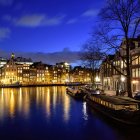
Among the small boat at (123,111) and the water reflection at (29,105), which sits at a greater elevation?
the small boat at (123,111)

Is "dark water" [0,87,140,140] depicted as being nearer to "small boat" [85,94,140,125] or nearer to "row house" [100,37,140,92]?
"small boat" [85,94,140,125]

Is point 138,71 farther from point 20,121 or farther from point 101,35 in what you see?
point 20,121

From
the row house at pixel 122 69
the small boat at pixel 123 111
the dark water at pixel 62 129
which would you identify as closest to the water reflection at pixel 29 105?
the dark water at pixel 62 129

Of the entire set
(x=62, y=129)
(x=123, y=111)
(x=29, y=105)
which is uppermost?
(x=123, y=111)

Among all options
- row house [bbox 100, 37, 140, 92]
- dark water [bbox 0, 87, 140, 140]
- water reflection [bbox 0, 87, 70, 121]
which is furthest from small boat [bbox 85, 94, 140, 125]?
row house [bbox 100, 37, 140, 92]

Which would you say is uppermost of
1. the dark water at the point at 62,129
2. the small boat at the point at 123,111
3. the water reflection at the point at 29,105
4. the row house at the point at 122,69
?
the row house at the point at 122,69

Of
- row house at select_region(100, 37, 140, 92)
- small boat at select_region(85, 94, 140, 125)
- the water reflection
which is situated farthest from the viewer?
row house at select_region(100, 37, 140, 92)

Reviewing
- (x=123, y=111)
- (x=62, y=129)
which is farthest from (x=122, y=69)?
(x=62, y=129)

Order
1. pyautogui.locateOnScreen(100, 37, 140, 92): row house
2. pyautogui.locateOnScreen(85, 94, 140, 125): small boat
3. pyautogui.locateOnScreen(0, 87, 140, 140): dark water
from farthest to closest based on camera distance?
pyautogui.locateOnScreen(100, 37, 140, 92): row house → pyautogui.locateOnScreen(85, 94, 140, 125): small boat → pyautogui.locateOnScreen(0, 87, 140, 140): dark water

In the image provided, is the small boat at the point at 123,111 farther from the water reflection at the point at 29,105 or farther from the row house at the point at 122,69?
the row house at the point at 122,69

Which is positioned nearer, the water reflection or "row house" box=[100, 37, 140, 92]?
the water reflection

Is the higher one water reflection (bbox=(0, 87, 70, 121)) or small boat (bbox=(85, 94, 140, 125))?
small boat (bbox=(85, 94, 140, 125))

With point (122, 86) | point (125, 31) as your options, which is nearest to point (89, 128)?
point (125, 31)

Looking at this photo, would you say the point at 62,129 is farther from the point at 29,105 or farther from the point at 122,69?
the point at 122,69
